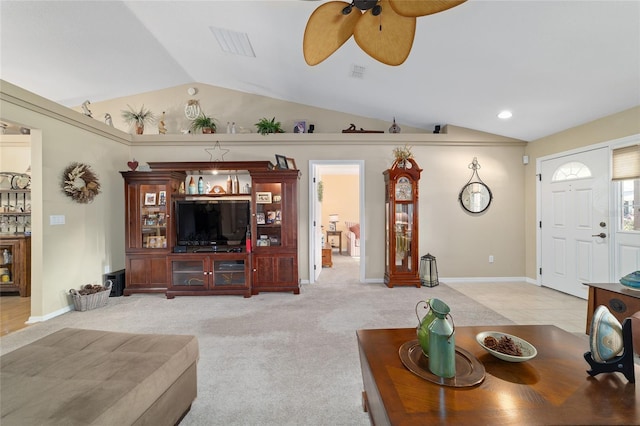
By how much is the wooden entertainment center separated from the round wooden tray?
2.82 meters

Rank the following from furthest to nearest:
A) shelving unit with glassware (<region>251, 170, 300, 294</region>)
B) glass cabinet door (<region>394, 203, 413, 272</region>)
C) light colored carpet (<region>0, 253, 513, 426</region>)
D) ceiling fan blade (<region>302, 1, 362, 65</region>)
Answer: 1. glass cabinet door (<region>394, 203, 413, 272</region>)
2. shelving unit with glassware (<region>251, 170, 300, 294</region>)
3. light colored carpet (<region>0, 253, 513, 426</region>)
4. ceiling fan blade (<region>302, 1, 362, 65</region>)

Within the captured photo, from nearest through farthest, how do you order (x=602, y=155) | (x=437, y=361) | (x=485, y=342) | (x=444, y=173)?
(x=437, y=361), (x=485, y=342), (x=602, y=155), (x=444, y=173)

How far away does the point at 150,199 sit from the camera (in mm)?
4262

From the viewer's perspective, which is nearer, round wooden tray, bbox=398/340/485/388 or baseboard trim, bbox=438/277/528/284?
round wooden tray, bbox=398/340/485/388

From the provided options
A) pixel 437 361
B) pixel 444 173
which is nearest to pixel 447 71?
pixel 444 173

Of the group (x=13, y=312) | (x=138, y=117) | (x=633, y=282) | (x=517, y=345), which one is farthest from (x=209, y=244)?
(x=633, y=282)

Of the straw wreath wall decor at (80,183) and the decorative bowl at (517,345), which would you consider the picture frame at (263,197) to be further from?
the decorative bowl at (517,345)

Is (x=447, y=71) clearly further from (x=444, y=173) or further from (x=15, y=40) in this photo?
(x=15, y=40)

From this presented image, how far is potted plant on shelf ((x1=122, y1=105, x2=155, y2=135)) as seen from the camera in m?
4.76

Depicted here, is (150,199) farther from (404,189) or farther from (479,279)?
(479,279)

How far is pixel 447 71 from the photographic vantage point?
3158 millimetres

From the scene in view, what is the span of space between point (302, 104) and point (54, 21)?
3322mm

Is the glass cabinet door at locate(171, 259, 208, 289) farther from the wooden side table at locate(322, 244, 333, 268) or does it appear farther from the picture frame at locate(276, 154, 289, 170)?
the wooden side table at locate(322, 244, 333, 268)

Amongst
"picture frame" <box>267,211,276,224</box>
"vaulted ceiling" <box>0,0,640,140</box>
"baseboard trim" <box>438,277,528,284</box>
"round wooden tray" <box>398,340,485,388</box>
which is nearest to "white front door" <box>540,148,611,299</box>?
"baseboard trim" <box>438,277,528,284</box>
